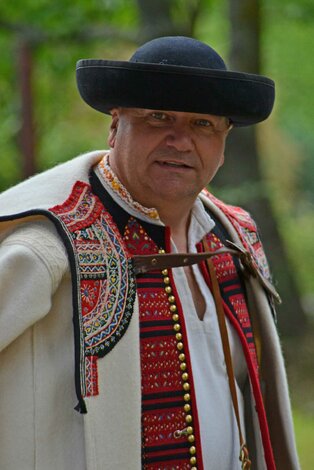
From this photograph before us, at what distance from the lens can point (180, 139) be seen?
2.94 meters

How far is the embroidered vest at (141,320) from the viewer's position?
2.80 meters

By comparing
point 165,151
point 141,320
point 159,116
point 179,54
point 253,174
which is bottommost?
point 141,320

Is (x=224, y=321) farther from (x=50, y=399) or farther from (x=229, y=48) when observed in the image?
(x=229, y=48)

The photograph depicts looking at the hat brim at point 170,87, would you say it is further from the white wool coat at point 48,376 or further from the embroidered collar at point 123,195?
the white wool coat at point 48,376

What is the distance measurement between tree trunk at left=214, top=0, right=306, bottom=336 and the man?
5.27 metres

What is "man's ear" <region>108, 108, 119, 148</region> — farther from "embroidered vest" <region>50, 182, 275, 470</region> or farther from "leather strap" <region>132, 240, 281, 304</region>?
"leather strap" <region>132, 240, 281, 304</region>

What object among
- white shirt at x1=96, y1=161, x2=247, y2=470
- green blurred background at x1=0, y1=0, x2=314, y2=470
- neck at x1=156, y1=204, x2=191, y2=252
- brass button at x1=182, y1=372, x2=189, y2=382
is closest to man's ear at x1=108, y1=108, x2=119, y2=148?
white shirt at x1=96, y1=161, x2=247, y2=470

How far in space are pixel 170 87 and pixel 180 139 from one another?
178mm

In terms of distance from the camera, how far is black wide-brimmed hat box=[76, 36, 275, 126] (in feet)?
9.30

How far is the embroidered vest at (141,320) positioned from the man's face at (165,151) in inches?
5.6

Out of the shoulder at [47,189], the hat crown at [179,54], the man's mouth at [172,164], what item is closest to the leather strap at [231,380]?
the man's mouth at [172,164]

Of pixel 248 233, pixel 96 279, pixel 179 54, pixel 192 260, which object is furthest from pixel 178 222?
pixel 179 54

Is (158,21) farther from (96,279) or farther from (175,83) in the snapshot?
(96,279)

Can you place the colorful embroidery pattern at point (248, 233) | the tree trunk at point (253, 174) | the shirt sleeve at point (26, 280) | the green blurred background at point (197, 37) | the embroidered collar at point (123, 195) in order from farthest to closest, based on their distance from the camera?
the tree trunk at point (253, 174)
the green blurred background at point (197, 37)
the colorful embroidery pattern at point (248, 233)
the embroidered collar at point (123, 195)
the shirt sleeve at point (26, 280)
